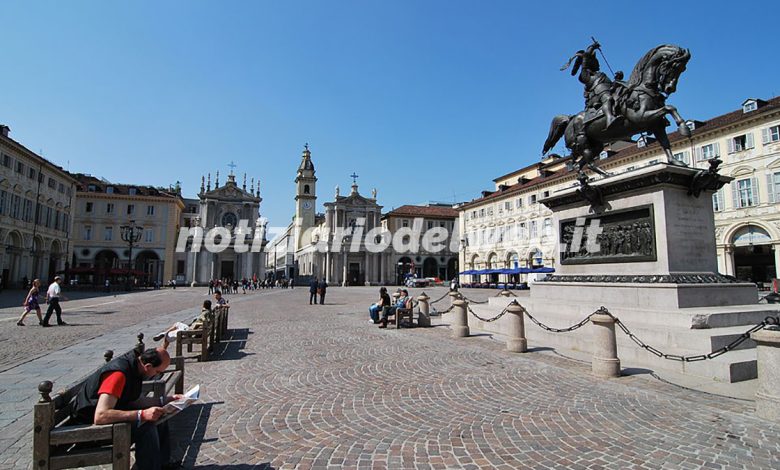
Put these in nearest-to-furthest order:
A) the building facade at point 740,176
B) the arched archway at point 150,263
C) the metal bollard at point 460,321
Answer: the metal bollard at point 460,321, the building facade at point 740,176, the arched archway at point 150,263

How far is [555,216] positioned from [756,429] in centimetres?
817

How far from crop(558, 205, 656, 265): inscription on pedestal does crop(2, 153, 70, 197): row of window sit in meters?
43.5

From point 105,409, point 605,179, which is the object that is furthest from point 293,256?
point 105,409

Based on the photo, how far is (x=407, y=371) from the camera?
23.2 ft

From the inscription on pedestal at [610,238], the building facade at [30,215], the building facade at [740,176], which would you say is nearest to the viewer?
the inscription on pedestal at [610,238]

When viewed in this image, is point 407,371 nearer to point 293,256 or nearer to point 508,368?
point 508,368

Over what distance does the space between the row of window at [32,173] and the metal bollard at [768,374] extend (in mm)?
46898

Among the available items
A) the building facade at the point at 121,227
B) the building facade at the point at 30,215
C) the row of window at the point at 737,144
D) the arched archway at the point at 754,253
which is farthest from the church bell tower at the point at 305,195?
the arched archway at the point at 754,253

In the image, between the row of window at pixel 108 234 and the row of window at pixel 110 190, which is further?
the row of window at pixel 110 190

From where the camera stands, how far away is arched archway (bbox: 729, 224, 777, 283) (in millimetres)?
27906

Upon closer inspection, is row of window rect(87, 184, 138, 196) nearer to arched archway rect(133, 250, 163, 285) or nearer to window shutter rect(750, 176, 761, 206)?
arched archway rect(133, 250, 163, 285)

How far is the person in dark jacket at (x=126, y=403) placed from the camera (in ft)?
9.31

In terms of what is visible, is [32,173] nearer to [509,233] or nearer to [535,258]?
[509,233]

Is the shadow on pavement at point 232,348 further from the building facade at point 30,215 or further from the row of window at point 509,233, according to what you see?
the row of window at point 509,233
